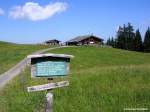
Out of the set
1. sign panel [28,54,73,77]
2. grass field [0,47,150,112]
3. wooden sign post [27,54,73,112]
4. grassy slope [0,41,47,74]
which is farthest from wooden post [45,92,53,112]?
grassy slope [0,41,47,74]

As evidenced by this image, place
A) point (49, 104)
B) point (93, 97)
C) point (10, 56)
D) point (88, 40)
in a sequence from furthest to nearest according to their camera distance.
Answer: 1. point (88, 40)
2. point (10, 56)
3. point (93, 97)
4. point (49, 104)

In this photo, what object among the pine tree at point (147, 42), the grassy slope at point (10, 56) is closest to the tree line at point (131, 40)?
the pine tree at point (147, 42)

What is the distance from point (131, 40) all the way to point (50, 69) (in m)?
108

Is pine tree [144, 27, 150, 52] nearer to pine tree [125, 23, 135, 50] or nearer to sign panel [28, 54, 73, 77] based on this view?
pine tree [125, 23, 135, 50]

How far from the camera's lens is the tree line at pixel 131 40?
365ft

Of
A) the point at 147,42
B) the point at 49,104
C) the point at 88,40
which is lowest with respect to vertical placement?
the point at 49,104

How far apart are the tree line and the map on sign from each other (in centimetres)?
10050

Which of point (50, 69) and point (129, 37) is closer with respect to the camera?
point (50, 69)

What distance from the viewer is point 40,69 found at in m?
9.66

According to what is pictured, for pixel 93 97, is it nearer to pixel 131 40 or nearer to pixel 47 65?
pixel 47 65

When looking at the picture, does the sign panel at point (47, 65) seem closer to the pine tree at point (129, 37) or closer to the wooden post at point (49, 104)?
the wooden post at point (49, 104)

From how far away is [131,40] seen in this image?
4552 inches

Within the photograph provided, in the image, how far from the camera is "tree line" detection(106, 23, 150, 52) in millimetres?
111312

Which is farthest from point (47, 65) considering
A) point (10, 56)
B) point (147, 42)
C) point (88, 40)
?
point (88, 40)
